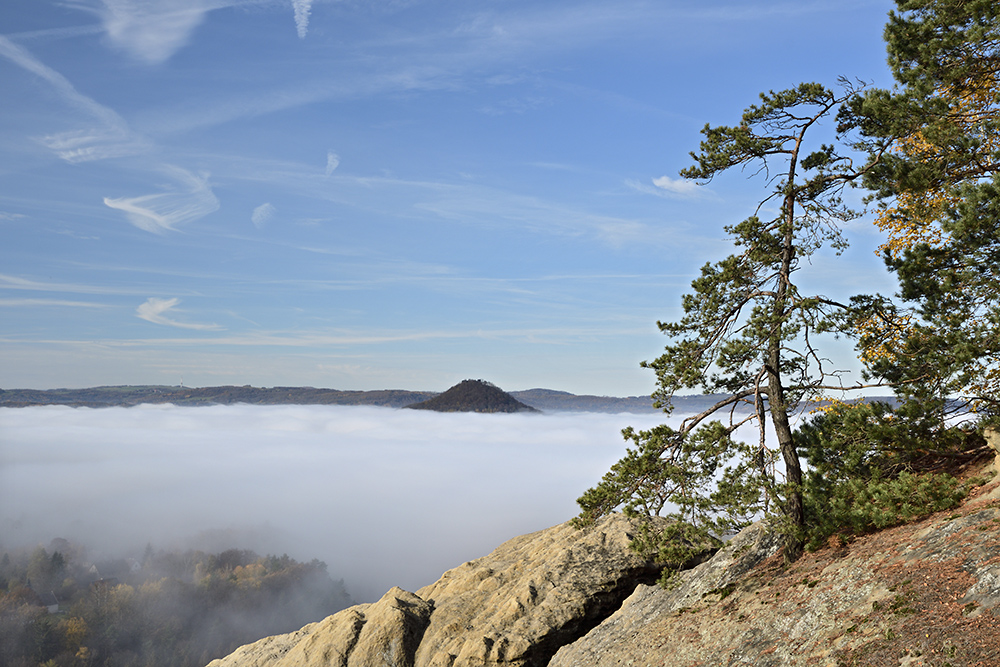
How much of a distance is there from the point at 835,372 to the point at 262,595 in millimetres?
171528

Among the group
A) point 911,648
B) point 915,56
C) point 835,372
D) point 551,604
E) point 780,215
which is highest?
point 915,56

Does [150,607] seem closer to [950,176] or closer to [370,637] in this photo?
[370,637]

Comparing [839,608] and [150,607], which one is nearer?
[839,608]

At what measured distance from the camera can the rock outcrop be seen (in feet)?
57.6

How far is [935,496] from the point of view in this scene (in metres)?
13.3

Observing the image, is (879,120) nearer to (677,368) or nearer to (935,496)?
(677,368)

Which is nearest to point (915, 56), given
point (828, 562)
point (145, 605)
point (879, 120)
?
point (879, 120)

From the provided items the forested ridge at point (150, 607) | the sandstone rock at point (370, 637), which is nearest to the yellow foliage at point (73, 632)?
the forested ridge at point (150, 607)

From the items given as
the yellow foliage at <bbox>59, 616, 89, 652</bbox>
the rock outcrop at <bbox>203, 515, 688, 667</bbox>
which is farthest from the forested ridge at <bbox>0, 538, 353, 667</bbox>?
the rock outcrop at <bbox>203, 515, 688, 667</bbox>

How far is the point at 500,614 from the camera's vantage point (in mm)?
18594

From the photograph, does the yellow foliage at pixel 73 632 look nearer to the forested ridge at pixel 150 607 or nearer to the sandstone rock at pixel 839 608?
the forested ridge at pixel 150 607

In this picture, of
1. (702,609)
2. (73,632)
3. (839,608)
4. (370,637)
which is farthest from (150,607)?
(839,608)

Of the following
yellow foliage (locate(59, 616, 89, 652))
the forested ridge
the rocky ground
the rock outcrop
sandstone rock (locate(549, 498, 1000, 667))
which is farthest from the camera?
the forested ridge

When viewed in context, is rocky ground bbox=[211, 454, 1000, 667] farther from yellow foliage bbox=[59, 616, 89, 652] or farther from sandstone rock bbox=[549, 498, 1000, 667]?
yellow foliage bbox=[59, 616, 89, 652]
